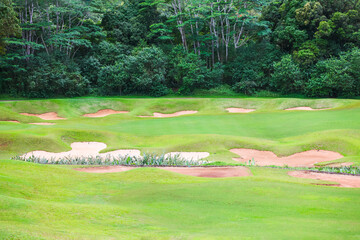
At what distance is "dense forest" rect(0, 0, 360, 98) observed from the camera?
41.5 m

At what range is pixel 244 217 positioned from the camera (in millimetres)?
5945

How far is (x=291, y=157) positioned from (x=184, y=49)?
113 feet

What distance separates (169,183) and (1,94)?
41.3m

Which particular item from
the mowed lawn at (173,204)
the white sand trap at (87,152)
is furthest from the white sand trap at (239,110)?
the white sand trap at (87,152)

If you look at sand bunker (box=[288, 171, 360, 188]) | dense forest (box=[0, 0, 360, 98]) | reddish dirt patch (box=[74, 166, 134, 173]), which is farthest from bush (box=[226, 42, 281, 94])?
reddish dirt patch (box=[74, 166, 134, 173])

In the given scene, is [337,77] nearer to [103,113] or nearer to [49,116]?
[103,113]

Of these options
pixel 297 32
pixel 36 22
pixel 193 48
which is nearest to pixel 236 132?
pixel 297 32

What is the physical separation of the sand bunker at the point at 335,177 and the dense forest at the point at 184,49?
30465 mm

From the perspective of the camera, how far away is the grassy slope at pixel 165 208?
4867 mm

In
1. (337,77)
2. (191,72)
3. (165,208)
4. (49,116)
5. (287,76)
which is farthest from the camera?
(191,72)

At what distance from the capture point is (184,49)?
48.4 m

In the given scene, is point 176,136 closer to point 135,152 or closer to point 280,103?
point 135,152

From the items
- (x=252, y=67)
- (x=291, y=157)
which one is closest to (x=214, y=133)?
(x=291, y=157)

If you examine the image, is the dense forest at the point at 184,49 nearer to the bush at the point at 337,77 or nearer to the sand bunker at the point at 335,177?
the bush at the point at 337,77
